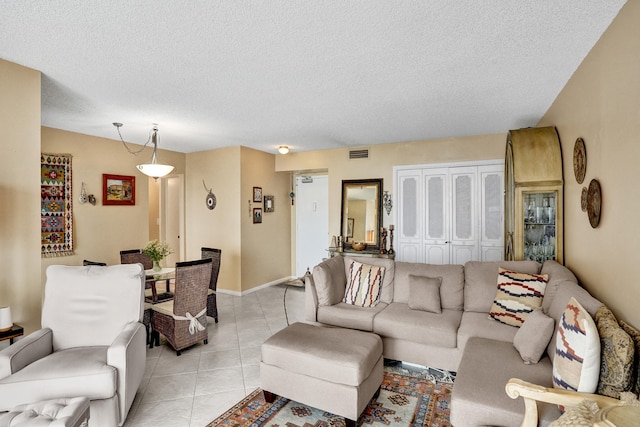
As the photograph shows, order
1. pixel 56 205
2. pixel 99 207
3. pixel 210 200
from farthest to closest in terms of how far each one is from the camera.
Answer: pixel 210 200
pixel 99 207
pixel 56 205

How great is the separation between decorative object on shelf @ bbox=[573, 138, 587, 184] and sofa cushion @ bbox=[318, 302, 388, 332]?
204cm

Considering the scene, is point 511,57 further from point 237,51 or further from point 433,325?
point 433,325

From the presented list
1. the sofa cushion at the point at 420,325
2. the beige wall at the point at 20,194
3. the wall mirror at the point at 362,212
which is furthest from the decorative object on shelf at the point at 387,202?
the beige wall at the point at 20,194

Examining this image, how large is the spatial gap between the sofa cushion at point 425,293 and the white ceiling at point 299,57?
6.09 feet

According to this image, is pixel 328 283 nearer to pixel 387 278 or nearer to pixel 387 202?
pixel 387 278

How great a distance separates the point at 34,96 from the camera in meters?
2.62

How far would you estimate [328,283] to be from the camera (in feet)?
10.8

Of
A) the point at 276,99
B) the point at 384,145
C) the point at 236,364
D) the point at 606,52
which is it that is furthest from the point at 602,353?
the point at 384,145

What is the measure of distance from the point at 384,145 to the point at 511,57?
3179mm

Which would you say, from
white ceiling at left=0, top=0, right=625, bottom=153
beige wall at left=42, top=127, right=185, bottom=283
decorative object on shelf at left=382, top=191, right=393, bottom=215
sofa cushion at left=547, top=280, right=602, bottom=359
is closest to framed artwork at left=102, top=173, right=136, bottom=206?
beige wall at left=42, top=127, right=185, bottom=283

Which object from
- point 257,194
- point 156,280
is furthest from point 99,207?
point 257,194

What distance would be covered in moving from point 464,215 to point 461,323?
8.51 ft

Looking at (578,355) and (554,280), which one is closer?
(578,355)

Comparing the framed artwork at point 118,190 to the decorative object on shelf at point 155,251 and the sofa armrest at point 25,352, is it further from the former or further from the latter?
the sofa armrest at point 25,352
